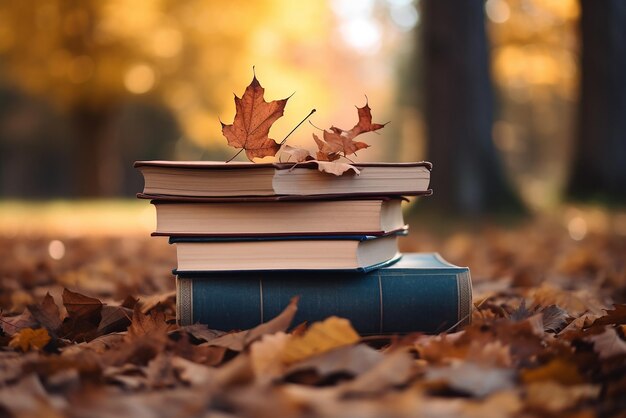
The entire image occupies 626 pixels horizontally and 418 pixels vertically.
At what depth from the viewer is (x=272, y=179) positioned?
1.86 metres

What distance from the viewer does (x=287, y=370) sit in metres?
1.46

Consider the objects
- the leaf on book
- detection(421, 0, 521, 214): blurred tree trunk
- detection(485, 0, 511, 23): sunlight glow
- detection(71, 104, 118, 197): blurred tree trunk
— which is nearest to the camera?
the leaf on book

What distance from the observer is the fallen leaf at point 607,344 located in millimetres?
1537

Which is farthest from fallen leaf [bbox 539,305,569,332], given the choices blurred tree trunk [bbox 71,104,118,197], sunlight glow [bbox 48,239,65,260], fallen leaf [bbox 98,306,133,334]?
blurred tree trunk [bbox 71,104,118,197]

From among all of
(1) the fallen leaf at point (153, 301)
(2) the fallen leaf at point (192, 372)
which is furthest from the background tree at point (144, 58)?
(2) the fallen leaf at point (192, 372)

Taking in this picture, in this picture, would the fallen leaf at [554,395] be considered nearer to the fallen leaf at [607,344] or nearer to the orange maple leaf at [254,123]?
the fallen leaf at [607,344]

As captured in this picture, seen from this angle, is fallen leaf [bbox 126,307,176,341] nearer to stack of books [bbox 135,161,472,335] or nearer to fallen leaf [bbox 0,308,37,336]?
stack of books [bbox 135,161,472,335]

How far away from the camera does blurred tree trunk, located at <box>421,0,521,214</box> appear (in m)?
7.34

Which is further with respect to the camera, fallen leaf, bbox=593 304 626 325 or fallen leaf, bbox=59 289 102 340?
fallen leaf, bbox=59 289 102 340

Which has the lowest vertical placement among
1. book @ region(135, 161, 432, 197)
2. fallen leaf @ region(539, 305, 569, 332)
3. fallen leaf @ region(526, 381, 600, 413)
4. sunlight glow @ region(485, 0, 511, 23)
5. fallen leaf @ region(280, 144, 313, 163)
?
fallen leaf @ region(539, 305, 569, 332)

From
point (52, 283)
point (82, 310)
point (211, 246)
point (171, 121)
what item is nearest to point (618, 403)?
point (211, 246)

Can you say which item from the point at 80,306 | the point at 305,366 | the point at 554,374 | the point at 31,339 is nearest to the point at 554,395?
the point at 554,374

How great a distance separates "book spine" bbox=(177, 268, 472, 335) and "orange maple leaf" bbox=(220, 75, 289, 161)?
1.03ft

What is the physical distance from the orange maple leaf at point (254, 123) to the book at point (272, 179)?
13 cm
